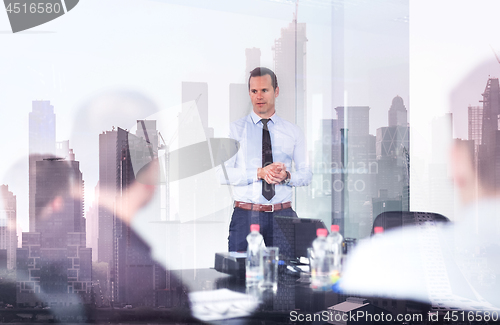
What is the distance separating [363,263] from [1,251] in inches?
137

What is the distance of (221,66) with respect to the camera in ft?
13.1

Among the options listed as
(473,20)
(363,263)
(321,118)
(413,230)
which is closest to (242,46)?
(321,118)

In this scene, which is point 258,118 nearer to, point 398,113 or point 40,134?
point 398,113

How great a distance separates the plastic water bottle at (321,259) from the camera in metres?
1.83

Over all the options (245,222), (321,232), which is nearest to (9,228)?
(245,222)

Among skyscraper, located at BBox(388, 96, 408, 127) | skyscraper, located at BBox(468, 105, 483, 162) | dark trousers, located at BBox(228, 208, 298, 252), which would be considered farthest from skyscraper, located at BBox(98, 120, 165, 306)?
skyscraper, located at BBox(468, 105, 483, 162)

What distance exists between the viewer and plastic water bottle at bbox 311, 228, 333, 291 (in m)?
1.83

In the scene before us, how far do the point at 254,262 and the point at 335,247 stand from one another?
39 cm

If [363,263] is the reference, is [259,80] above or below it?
above

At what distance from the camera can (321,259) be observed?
189 cm

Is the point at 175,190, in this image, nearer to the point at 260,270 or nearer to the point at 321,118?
the point at 321,118

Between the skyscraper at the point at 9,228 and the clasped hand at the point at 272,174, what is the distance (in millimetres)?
2430

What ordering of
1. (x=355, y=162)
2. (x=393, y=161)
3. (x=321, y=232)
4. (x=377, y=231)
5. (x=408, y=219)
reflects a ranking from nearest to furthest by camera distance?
(x=321, y=232)
(x=377, y=231)
(x=408, y=219)
(x=393, y=161)
(x=355, y=162)

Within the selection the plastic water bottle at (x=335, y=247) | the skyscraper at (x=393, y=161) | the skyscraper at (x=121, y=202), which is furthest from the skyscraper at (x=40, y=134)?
the skyscraper at (x=393, y=161)
